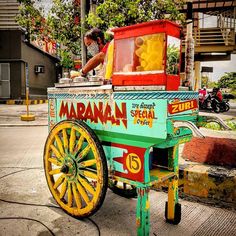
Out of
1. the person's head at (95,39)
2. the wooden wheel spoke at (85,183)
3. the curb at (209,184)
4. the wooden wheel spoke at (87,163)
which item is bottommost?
the curb at (209,184)

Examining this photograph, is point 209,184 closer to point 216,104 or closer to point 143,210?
point 143,210

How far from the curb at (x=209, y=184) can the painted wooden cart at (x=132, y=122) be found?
663mm

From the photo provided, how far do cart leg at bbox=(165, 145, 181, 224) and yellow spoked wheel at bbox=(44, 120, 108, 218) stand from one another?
713 millimetres

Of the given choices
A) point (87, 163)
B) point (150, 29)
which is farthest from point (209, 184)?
point (150, 29)

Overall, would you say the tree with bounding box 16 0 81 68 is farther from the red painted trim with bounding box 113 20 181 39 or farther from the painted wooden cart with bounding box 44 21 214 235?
the red painted trim with bounding box 113 20 181 39

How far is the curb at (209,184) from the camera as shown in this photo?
302 cm

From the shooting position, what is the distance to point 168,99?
191cm

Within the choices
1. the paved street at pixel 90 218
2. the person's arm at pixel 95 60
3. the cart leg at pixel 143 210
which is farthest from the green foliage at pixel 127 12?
the cart leg at pixel 143 210

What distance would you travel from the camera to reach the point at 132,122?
6.88 ft

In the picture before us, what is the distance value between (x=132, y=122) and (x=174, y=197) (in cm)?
100

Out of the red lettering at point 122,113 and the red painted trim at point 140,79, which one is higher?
the red painted trim at point 140,79

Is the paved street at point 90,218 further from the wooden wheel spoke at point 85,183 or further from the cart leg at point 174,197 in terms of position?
the wooden wheel spoke at point 85,183

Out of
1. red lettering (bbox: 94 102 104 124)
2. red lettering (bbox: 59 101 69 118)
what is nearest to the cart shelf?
red lettering (bbox: 94 102 104 124)

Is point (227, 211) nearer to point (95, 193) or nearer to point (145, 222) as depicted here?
point (145, 222)
